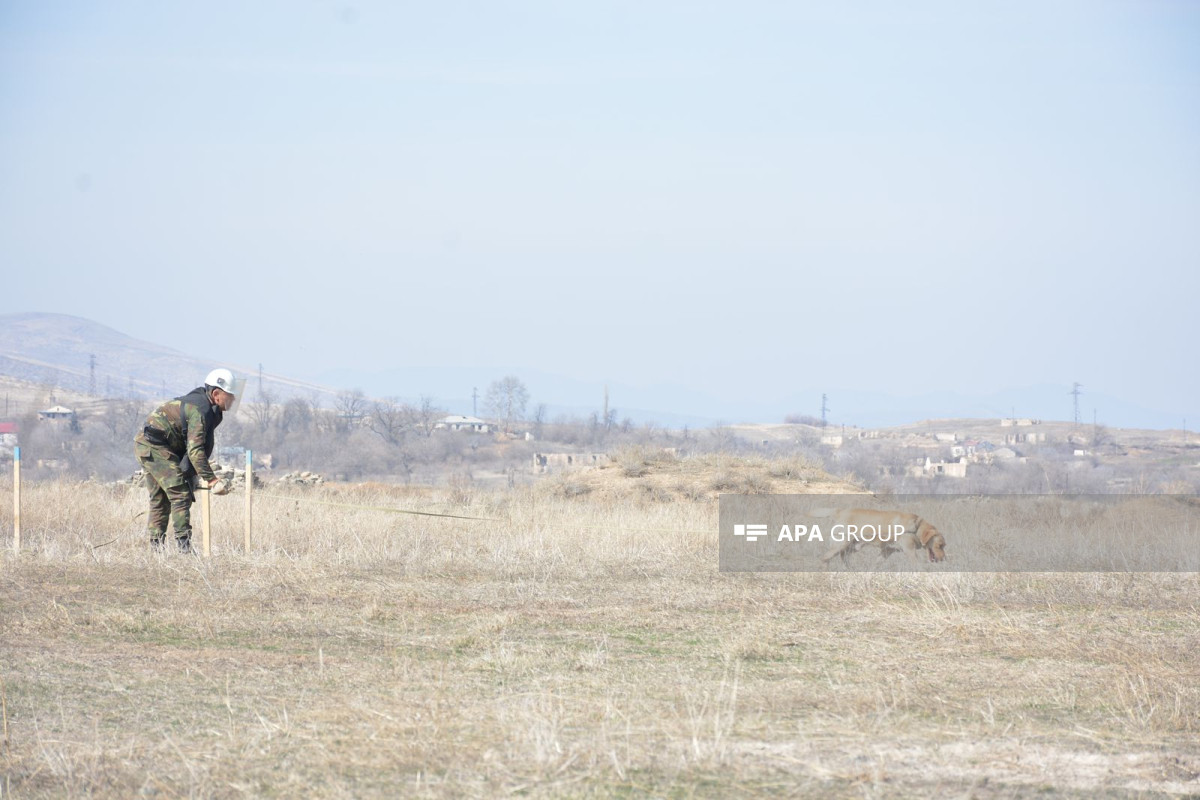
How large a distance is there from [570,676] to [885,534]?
6.28 meters

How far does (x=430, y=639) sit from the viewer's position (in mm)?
7562

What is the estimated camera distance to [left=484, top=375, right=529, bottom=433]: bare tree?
91.6 metres

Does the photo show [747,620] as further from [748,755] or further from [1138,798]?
[1138,798]

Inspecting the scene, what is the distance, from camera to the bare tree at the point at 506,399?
91562mm

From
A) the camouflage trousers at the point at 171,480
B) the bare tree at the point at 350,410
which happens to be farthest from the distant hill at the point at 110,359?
the camouflage trousers at the point at 171,480

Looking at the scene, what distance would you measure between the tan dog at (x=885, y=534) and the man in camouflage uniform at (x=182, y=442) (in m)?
6.03

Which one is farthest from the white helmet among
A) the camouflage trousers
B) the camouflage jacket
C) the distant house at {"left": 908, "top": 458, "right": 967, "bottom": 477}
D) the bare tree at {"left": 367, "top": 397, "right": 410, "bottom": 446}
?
the bare tree at {"left": 367, "top": 397, "right": 410, "bottom": 446}

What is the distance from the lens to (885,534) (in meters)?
11.9

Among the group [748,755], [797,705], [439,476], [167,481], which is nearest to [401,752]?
[748,755]

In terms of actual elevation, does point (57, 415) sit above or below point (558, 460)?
above

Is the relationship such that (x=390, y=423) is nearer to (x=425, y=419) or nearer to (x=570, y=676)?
(x=425, y=419)

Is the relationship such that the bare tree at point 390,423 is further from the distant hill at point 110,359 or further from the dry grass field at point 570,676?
the distant hill at point 110,359

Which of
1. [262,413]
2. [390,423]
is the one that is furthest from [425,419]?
[262,413]

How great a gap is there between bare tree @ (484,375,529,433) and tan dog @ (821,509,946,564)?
75479 millimetres
